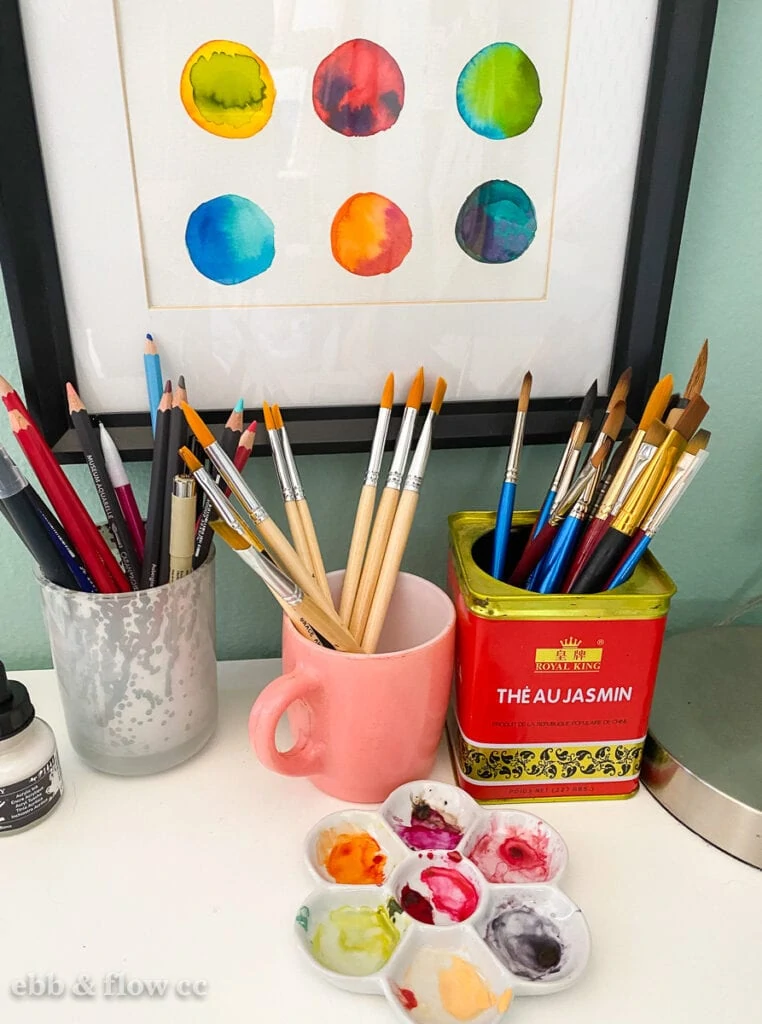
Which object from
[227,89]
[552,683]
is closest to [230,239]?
[227,89]

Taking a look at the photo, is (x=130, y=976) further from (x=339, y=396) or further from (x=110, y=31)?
(x=110, y=31)

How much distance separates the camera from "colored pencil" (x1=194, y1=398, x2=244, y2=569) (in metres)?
0.44

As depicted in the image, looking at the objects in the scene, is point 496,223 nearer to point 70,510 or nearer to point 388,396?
point 388,396

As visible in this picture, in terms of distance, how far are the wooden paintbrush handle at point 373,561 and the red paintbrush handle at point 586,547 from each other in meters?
0.10

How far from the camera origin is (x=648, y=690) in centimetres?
44

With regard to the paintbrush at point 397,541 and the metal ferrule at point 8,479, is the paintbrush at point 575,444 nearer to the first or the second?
the paintbrush at point 397,541

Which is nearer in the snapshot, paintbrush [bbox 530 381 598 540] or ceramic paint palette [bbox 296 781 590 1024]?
ceramic paint palette [bbox 296 781 590 1024]

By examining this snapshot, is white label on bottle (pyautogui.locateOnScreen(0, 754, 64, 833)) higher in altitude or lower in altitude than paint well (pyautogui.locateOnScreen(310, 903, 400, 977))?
higher

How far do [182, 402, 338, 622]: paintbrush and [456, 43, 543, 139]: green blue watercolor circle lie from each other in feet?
0.68

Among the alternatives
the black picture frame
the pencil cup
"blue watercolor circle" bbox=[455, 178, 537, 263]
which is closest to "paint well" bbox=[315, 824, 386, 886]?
the pencil cup

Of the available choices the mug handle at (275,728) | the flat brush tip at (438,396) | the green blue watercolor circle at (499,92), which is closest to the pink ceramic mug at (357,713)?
the mug handle at (275,728)

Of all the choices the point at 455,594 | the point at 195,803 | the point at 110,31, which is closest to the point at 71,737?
the point at 195,803

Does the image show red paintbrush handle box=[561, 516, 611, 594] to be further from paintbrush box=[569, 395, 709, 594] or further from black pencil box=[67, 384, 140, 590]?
black pencil box=[67, 384, 140, 590]

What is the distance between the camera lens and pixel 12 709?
0.40 meters
